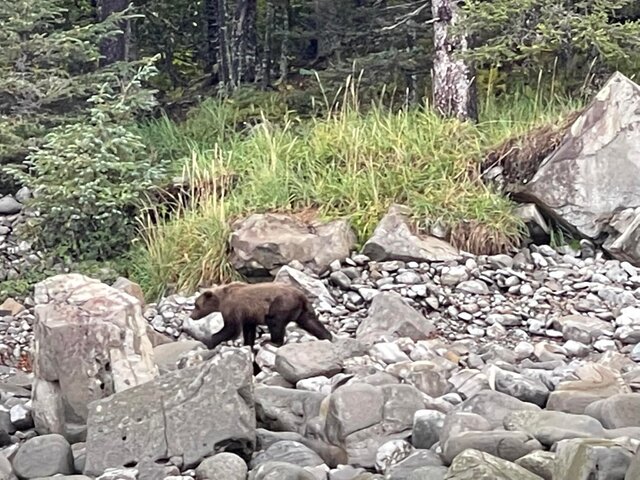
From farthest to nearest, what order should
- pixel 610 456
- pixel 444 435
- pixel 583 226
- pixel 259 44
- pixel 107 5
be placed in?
1. pixel 259 44
2. pixel 107 5
3. pixel 583 226
4. pixel 444 435
5. pixel 610 456

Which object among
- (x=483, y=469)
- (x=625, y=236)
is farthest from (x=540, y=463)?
(x=625, y=236)

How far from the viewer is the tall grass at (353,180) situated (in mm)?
9430

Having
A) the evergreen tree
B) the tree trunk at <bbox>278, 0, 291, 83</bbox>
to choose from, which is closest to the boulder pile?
the evergreen tree

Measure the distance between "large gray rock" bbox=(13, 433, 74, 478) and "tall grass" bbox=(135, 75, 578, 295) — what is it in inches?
163

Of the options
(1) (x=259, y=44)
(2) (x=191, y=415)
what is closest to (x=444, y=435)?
(2) (x=191, y=415)

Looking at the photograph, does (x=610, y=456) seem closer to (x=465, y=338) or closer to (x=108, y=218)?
(x=465, y=338)

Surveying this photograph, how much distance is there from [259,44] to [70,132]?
6.63m

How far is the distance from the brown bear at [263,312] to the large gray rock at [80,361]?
4.64ft

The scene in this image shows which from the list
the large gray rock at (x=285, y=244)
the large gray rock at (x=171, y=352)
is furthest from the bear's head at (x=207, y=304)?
the large gray rock at (x=285, y=244)

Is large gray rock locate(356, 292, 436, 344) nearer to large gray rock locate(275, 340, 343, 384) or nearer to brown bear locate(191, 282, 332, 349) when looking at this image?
brown bear locate(191, 282, 332, 349)

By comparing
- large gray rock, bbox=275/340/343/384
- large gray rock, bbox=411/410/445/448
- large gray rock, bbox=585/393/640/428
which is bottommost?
Answer: large gray rock, bbox=275/340/343/384

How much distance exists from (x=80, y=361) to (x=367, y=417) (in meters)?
1.74

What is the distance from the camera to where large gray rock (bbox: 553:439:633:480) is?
4.06 m

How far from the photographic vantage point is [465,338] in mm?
7941
